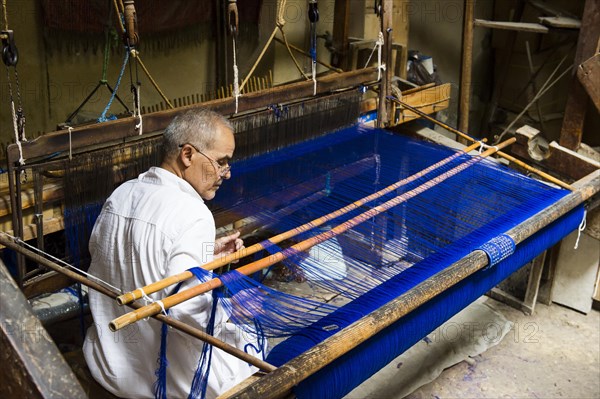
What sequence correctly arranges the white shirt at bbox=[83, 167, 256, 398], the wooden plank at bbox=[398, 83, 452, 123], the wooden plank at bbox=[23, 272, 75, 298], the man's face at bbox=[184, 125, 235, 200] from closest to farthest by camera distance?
the white shirt at bbox=[83, 167, 256, 398]
the man's face at bbox=[184, 125, 235, 200]
the wooden plank at bbox=[23, 272, 75, 298]
the wooden plank at bbox=[398, 83, 452, 123]

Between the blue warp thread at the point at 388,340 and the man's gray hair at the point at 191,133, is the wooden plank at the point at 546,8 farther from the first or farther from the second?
the man's gray hair at the point at 191,133

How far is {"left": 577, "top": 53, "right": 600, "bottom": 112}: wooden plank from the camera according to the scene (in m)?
3.67

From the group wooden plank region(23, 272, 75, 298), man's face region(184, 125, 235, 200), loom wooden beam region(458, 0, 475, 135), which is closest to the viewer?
man's face region(184, 125, 235, 200)

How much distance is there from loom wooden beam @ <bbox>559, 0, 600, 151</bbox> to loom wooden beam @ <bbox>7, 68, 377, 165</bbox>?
3.80 feet

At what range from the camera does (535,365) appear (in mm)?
3693

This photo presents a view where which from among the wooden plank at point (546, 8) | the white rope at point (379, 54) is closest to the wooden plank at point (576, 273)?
the white rope at point (379, 54)

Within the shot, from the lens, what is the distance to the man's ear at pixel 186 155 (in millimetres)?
2373

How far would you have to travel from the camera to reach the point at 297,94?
347cm

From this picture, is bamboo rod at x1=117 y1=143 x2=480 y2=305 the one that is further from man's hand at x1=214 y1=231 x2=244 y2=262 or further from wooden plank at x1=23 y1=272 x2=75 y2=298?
wooden plank at x1=23 y1=272 x2=75 y2=298

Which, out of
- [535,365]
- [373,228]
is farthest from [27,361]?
[535,365]

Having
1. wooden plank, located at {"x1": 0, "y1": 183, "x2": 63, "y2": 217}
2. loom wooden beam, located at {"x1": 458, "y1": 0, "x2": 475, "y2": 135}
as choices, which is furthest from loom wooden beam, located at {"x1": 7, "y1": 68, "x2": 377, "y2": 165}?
loom wooden beam, located at {"x1": 458, "y1": 0, "x2": 475, "y2": 135}

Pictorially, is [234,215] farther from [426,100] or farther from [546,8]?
[546,8]

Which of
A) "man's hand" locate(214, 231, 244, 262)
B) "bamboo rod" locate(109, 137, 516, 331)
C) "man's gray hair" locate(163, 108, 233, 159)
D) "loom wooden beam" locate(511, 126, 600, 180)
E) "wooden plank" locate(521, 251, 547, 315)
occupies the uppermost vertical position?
"man's gray hair" locate(163, 108, 233, 159)

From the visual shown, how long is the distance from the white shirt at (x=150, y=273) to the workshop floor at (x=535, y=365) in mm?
1557
